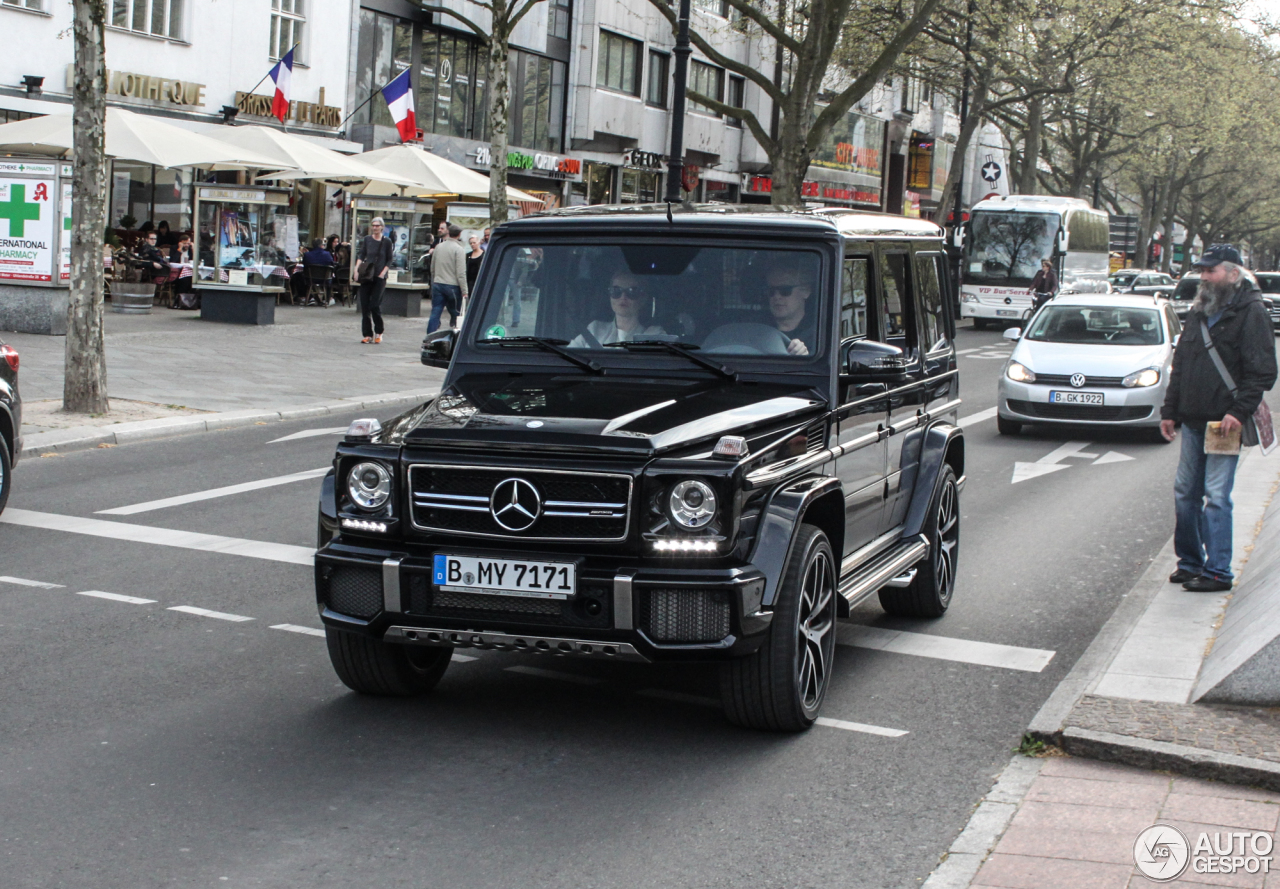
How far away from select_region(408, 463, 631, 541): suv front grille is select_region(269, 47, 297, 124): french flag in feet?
86.8

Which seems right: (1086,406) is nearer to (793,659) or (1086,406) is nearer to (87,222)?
(87,222)

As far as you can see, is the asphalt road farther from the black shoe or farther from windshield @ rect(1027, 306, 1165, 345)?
windshield @ rect(1027, 306, 1165, 345)

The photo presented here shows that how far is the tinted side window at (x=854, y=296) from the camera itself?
20.8 feet

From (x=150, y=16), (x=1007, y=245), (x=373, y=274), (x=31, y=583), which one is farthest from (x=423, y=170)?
(x=31, y=583)

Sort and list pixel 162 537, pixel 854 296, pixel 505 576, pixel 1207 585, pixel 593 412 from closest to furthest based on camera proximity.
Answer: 1. pixel 505 576
2. pixel 593 412
3. pixel 854 296
4. pixel 1207 585
5. pixel 162 537

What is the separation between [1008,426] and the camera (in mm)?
16578

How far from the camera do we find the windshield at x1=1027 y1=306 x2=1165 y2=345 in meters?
17.1

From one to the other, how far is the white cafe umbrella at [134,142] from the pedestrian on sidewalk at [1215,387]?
18199mm

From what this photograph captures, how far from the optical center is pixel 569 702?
19.6 feet

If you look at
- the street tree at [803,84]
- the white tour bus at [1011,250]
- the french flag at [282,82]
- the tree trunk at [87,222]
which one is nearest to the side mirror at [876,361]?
the tree trunk at [87,222]

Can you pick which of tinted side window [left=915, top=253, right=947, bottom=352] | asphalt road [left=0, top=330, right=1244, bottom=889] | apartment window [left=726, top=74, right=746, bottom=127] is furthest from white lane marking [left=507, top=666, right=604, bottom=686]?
apartment window [left=726, top=74, right=746, bottom=127]

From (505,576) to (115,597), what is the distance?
320 cm

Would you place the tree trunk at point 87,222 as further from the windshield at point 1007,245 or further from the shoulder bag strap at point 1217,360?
the windshield at point 1007,245

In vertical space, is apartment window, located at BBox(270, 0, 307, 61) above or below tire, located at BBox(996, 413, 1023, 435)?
above
